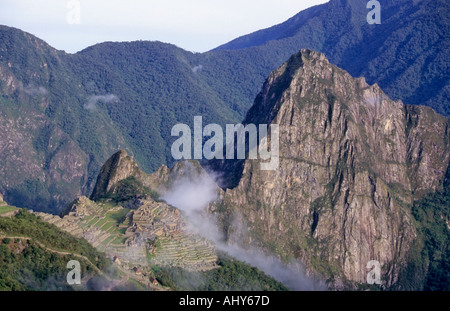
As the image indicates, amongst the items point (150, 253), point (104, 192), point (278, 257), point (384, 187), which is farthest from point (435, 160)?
point (150, 253)

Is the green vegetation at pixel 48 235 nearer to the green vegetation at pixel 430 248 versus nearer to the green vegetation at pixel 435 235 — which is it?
the green vegetation at pixel 430 248

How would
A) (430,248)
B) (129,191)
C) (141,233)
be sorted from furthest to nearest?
1. (430,248)
2. (129,191)
3. (141,233)

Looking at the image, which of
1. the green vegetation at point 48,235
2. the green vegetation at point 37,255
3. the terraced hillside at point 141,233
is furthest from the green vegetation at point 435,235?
Answer: the green vegetation at point 37,255

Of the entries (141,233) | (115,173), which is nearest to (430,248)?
(115,173)

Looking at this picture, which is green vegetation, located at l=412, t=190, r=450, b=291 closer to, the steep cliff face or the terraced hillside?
the steep cliff face

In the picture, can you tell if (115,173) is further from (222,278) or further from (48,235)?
(48,235)

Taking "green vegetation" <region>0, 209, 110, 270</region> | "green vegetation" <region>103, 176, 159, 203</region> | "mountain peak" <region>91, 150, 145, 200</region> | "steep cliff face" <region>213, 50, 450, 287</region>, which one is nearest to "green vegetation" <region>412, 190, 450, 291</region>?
"steep cliff face" <region>213, 50, 450, 287</region>

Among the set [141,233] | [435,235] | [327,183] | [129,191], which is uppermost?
[327,183]
